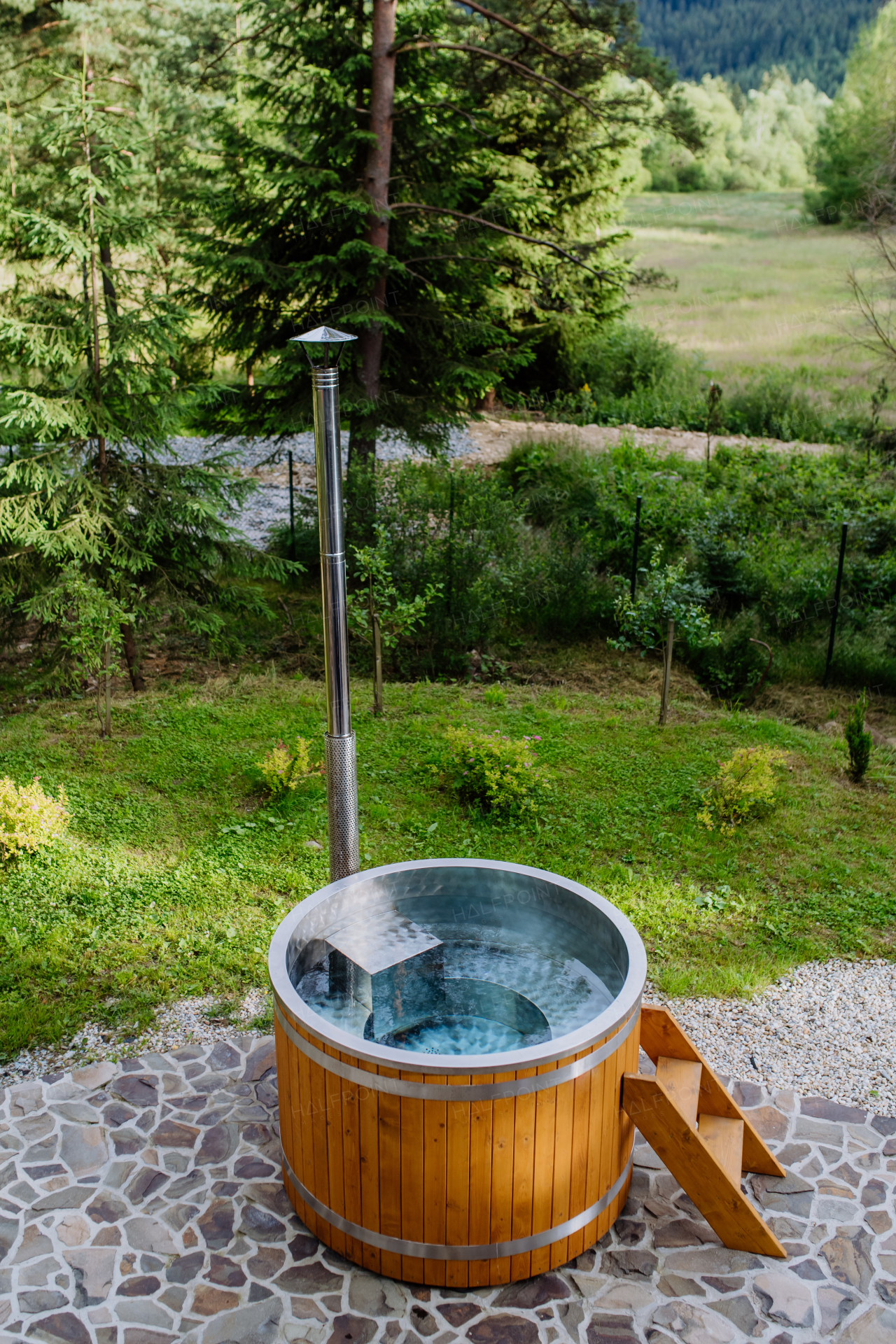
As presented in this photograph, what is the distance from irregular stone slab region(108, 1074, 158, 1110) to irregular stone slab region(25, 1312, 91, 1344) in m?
1.04

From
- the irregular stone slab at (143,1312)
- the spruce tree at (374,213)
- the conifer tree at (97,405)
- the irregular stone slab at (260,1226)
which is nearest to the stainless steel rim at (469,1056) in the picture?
the irregular stone slab at (260,1226)

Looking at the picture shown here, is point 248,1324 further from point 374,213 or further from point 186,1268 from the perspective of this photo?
point 374,213

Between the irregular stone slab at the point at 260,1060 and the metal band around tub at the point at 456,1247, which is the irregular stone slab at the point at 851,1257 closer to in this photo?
the metal band around tub at the point at 456,1247

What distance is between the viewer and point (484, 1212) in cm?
349

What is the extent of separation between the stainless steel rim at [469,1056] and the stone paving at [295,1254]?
917 millimetres

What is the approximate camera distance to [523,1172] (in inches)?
137

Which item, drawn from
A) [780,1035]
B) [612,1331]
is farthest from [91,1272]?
[780,1035]

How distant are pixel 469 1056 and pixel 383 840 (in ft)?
10.8

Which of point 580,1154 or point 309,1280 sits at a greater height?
point 580,1154

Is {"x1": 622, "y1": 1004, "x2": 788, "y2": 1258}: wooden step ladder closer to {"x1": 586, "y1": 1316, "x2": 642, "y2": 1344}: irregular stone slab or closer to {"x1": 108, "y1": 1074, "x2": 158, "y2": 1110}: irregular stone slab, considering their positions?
{"x1": 586, "y1": 1316, "x2": 642, "y2": 1344}: irregular stone slab

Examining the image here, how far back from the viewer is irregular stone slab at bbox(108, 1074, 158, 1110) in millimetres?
4488

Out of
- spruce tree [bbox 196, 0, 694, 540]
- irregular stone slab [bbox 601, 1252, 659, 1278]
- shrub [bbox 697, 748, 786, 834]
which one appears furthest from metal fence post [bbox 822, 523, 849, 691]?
irregular stone slab [bbox 601, 1252, 659, 1278]

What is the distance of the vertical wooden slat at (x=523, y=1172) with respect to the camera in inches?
133

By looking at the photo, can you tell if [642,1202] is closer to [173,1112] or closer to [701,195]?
[173,1112]
